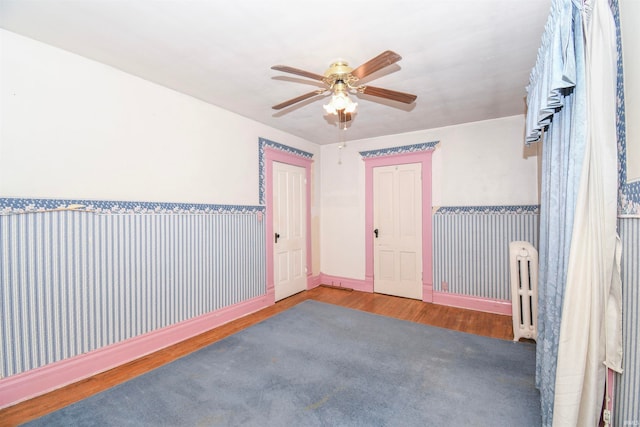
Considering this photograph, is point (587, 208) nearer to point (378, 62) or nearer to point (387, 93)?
point (378, 62)

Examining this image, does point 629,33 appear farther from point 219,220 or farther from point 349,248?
point 349,248

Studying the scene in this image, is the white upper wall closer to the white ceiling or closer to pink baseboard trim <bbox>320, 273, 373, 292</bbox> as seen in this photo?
the white ceiling

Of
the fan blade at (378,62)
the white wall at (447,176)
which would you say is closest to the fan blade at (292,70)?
the fan blade at (378,62)

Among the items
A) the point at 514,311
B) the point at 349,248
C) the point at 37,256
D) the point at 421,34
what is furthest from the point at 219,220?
the point at 514,311

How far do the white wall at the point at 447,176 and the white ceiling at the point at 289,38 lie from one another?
0.86 m

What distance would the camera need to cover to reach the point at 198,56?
225 centimetres

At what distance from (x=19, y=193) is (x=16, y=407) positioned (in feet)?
4.86

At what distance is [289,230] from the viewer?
449cm

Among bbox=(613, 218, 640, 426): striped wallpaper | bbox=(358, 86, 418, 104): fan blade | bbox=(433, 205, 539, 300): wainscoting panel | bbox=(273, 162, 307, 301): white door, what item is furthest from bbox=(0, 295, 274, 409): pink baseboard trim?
bbox=(613, 218, 640, 426): striped wallpaper

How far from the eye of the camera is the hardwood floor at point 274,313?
6.40 feet

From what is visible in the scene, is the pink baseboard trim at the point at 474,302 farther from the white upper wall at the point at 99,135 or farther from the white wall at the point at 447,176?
the white upper wall at the point at 99,135

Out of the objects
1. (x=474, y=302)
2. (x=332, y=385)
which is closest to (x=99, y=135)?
(x=332, y=385)

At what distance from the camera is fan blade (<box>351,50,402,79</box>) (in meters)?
1.65

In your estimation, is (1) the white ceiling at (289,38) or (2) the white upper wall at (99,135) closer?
(1) the white ceiling at (289,38)
